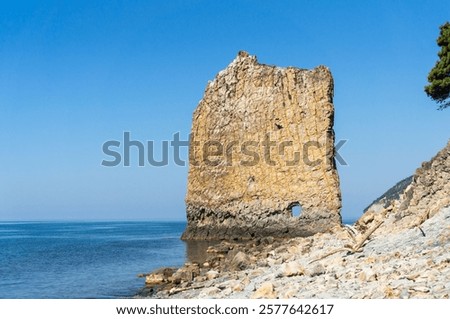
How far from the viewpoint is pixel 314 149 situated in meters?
38.2

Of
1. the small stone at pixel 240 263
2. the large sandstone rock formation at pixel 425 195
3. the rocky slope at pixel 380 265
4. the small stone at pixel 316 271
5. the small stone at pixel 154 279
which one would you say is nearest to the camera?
the rocky slope at pixel 380 265

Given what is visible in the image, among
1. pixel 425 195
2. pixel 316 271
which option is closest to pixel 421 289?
pixel 316 271

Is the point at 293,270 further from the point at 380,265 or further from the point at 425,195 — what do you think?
the point at 425,195

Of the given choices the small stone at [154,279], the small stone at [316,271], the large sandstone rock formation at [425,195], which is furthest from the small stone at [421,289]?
the small stone at [154,279]

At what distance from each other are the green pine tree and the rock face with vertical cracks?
532 inches

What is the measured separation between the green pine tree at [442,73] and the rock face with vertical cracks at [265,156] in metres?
13.5

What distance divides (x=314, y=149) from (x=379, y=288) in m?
29.8

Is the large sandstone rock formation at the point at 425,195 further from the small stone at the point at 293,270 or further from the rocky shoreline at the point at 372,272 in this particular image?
the small stone at the point at 293,270

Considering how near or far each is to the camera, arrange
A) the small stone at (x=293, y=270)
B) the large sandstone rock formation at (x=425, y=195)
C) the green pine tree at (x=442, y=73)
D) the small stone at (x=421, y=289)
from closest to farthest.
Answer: the small stone at (x=421, y=289)
the small stone at (x=293, y=270)
the large sandstone rock formation at (x=425, y=195)
the green pine tree at (x=442, y=73)

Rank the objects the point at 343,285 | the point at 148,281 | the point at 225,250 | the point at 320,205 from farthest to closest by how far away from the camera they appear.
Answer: the point at 320,205, the point at 225,250, the point at 148,281, the point at 343,285

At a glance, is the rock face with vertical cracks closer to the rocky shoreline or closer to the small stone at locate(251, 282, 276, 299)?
the rocky shoreline

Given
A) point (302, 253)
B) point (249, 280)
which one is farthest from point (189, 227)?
point (249, 280)

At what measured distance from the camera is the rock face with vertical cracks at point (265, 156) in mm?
37688
